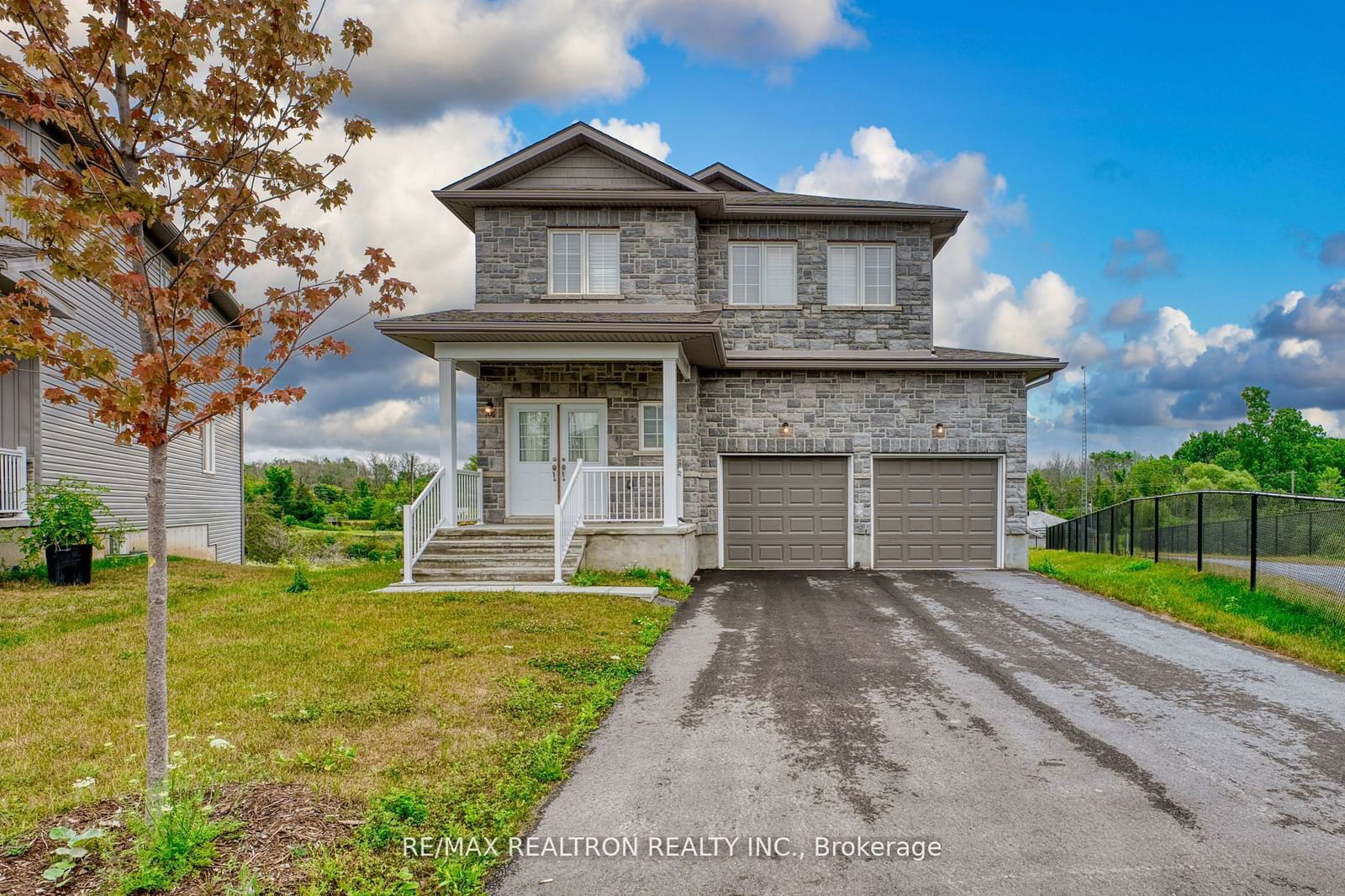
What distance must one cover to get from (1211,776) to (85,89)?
6.69 metres

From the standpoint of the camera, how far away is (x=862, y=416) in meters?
14.0

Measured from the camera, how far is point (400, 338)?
11.4 meters

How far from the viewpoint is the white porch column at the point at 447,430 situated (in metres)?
11.3

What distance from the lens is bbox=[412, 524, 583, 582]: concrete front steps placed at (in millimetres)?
10305

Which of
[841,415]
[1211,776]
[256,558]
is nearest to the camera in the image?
[1211,776]

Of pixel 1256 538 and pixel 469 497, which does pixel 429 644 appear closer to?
pixel 469 497

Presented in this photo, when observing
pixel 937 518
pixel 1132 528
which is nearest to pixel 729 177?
pixel 937 518

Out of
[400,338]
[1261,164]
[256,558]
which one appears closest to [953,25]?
[1261,164]

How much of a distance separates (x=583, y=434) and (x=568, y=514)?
2.71 m

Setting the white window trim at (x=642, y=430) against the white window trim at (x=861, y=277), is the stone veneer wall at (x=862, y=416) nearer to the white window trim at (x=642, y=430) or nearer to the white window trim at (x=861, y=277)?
the white window trim at (x=642, y=430)

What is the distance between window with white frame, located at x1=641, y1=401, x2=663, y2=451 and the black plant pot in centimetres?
872

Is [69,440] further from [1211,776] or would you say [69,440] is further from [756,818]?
[1211,776]

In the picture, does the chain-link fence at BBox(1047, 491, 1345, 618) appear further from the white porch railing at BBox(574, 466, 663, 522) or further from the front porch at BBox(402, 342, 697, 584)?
the white porch railing at BBox(574, 466, 663, 522)

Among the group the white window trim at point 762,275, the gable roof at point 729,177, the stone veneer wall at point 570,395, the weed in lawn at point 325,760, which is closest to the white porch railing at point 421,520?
the stone veneer wall at point 570,395
